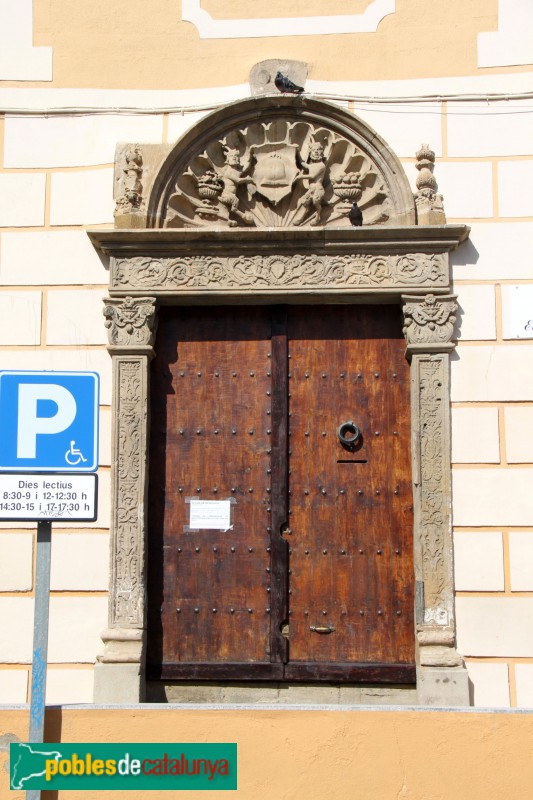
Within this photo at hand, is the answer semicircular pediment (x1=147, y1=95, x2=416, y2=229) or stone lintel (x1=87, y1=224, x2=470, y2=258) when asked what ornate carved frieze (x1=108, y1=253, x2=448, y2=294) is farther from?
semicircular pediment (x1=147, y1=95, x2=416, y2=229)

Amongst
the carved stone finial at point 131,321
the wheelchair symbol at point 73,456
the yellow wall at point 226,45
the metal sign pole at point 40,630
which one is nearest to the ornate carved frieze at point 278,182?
the yellow wall at point 226,45

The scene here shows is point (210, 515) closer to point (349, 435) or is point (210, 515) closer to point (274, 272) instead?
point (349, 435)

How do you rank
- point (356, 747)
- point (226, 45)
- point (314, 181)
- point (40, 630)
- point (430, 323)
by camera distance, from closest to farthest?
point (40, 630)
point (356, 747)
point (430, 323)
point (314, 181)
point (226, 45)

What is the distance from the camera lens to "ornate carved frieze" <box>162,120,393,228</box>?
268 inches

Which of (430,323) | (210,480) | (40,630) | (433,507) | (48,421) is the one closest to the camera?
(40,630)

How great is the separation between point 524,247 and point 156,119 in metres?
2.57

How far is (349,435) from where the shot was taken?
6664mm

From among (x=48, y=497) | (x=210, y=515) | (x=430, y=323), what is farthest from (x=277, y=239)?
(x=48, y=497)

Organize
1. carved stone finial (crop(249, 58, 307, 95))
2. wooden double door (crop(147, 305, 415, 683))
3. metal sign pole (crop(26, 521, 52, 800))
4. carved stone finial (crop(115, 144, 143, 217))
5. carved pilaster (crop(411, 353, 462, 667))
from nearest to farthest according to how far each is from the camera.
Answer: metal sign pole (crop(26, 521, 52, 800)), carved pilaster (crop(411, 353, 462, 667)), wooden double door (crop(147, 305, 415, 683)), carved stone finial (crop(115, 144, 143, 217)), carved stone finial (crop(249, 58, 307, 95))

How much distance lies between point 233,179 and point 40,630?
3519 mm

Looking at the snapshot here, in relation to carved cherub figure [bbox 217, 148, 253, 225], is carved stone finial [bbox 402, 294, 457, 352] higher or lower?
lower

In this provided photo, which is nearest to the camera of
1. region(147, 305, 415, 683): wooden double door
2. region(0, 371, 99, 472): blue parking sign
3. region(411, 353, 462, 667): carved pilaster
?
region(0, 371, 99, 472): blue parking sign

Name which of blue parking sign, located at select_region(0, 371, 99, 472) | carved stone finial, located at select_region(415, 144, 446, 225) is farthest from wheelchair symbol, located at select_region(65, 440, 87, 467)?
carved stone finial, located at select_region(415, 144, 446, 225)

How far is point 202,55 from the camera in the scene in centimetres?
697
